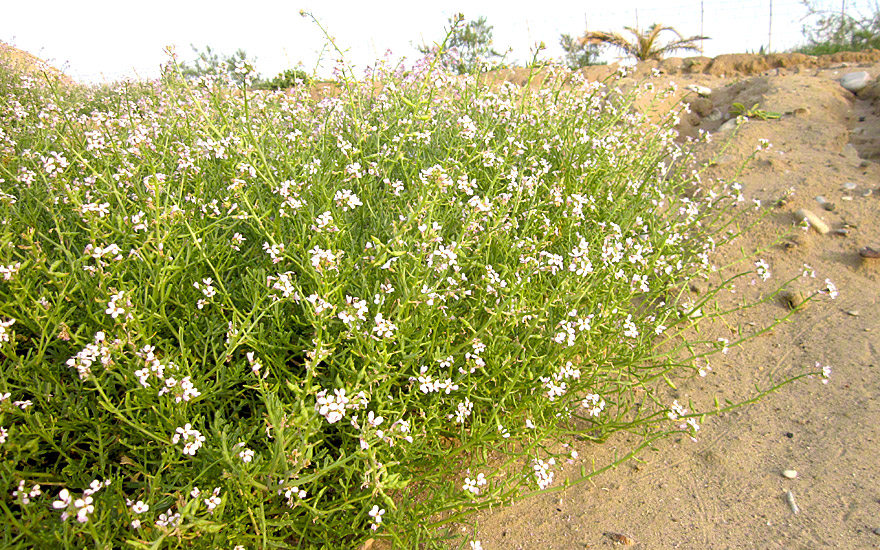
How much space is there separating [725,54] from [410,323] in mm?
10571

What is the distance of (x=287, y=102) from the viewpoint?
11.4ft

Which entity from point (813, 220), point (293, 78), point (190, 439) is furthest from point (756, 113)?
point (190, 439)

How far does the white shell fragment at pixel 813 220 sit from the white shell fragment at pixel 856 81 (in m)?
3.64

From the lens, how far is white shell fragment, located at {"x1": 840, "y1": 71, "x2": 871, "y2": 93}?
6.96 metres

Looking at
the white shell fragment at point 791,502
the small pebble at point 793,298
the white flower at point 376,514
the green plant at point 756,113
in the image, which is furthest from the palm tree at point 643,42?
the white flower at point 376,514

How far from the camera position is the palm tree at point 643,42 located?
12992mm

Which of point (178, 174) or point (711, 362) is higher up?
point (178, 174)

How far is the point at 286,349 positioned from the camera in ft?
6.95

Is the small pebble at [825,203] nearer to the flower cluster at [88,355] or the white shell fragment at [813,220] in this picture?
the white shell fragment at [813,220]

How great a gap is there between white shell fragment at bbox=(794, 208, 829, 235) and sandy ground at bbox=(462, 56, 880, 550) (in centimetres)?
4

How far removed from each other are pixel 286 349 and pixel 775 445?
8.04 feet

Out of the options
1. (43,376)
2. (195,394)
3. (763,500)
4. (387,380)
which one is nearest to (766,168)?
(763,500)

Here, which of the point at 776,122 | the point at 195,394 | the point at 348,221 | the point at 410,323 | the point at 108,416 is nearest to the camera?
the point at 195,394

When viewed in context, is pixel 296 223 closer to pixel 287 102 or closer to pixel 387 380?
pixel 387 380
